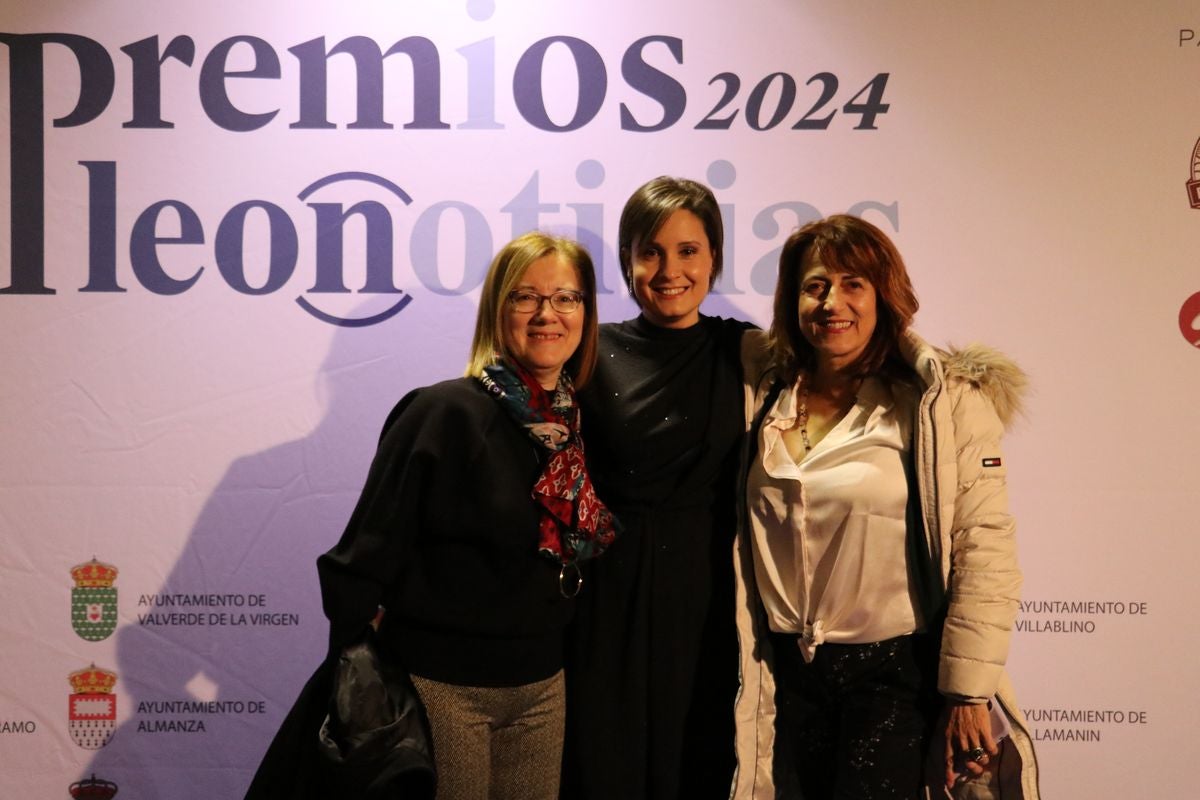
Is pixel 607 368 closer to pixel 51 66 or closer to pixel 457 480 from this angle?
pixel 457 480

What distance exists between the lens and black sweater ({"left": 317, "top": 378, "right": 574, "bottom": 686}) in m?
1.84

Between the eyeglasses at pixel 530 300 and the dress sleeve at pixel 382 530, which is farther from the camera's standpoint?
the eyeglasses at pixel 530 300

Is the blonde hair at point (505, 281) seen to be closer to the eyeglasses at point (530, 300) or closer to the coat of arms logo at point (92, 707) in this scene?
the eyeglasses at point (530, 300)

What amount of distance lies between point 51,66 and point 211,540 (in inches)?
54.2

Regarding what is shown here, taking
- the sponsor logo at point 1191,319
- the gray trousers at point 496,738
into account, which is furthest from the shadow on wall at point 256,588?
the sponsor logo at point 1191,319

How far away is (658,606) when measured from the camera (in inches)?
84.0

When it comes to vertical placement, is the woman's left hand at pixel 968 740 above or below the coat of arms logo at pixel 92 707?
above

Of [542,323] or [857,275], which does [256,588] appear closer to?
[542,323]

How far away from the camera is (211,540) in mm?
2799

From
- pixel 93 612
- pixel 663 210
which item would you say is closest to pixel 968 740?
pixel 663 210

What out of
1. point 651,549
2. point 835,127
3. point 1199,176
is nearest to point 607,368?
point 651,549

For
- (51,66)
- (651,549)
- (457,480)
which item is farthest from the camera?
(51,66)

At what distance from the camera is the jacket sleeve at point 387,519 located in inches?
72.2

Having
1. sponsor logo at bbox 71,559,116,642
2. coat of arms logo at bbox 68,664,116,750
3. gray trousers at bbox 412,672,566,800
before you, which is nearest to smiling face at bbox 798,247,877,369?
gray trousers at bbox 412,672,566,800
